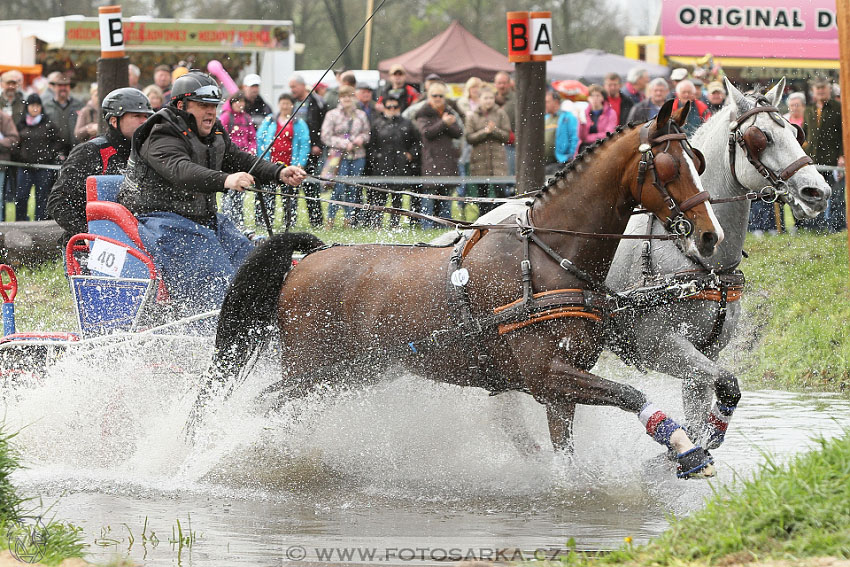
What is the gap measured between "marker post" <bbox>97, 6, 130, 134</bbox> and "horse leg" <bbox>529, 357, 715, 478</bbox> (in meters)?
6.31

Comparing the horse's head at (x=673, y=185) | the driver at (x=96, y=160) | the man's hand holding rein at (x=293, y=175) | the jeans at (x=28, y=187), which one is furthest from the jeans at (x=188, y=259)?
the jeans at (x=28, y=187)

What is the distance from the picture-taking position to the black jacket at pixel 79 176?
8141 millimetres

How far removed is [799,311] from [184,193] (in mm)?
5779

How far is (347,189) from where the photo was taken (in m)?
14.3

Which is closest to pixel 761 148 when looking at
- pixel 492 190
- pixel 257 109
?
pixel 492 190

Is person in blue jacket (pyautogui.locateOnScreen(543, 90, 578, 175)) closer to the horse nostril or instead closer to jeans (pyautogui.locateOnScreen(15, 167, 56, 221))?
jeans (pyautogui.locateOnScreen(15, 167, 56, 221))

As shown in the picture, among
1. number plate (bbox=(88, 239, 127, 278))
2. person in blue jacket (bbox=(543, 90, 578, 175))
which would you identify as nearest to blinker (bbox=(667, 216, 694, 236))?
number plate (bbox=(88, 239, 127, 278))

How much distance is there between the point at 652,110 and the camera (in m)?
13.9

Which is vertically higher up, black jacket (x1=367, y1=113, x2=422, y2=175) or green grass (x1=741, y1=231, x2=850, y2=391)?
black jacket (x1=367, y1=113, x2=422, y2=175)

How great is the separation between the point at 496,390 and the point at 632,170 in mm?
1415

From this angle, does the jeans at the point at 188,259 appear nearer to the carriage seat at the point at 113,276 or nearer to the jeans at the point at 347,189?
the carriage seat at the point at 113,276

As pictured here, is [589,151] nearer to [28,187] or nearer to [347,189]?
[347,189]

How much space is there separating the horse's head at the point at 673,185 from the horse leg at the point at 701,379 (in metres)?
0.84

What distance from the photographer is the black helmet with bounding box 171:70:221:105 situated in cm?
716
